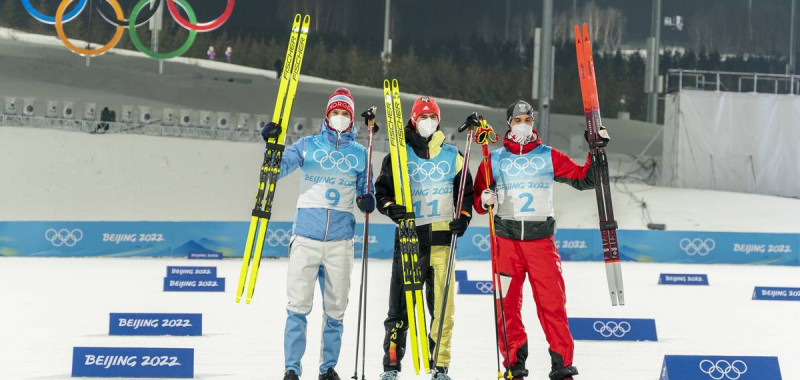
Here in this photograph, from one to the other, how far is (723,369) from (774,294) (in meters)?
8.01

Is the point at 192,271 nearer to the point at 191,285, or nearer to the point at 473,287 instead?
the point at 191,285

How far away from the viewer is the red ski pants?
6.96 meters

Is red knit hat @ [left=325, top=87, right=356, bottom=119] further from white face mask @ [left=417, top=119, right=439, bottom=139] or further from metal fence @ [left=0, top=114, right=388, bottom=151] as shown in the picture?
metal fence @ [left=0, top=114, right=388, bottom=151]

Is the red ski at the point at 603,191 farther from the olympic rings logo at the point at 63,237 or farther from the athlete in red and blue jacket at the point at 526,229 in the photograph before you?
the olympic rings logo at the point at 63,237

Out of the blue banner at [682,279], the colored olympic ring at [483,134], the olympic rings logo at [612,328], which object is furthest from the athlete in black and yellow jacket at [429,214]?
the blue banner at [682,279]

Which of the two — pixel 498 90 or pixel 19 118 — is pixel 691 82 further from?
pixel 19 118

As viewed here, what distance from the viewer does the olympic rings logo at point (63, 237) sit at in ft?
65.1

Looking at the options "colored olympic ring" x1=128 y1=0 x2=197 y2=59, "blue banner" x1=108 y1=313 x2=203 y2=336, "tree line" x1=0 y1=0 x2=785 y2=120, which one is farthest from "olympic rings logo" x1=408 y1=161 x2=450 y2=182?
"tree line" x1=0 y1=0 x2=785 y2=120

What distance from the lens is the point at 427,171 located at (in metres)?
7.20

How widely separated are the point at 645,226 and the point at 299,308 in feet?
74.3

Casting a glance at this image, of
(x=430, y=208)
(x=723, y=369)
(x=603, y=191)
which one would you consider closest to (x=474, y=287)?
(x=603, y=191)

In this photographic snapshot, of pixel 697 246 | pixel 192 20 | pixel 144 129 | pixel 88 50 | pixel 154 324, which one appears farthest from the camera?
pixel 192 20

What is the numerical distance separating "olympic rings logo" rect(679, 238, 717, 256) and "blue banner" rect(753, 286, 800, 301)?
24.1 ft

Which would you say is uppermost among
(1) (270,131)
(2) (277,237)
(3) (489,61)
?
(3) (489,61)
